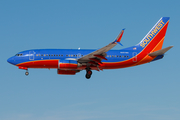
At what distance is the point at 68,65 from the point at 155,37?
16.4 m

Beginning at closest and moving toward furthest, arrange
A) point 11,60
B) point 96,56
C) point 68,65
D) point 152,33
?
point 96,56 < point 68,65 < point 11,60 < point 152,33

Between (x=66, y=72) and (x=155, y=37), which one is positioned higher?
(x=155, y=37)

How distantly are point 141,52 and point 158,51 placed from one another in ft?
9.53

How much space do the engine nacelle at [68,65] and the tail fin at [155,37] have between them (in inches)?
454

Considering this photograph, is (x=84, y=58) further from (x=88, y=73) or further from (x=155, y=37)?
(x=155, y=37)

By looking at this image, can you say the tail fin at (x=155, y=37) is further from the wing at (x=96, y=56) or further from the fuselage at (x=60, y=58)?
the wing at (x=96, y=56)

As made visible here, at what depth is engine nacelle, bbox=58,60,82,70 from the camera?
172ft

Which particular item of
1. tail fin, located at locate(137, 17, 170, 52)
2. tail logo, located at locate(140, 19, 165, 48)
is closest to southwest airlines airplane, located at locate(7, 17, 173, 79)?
tail fin, located at locate(137, 17, 170, 52)

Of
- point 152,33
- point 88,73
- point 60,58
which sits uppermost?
point 152,33

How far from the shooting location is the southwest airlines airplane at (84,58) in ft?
173

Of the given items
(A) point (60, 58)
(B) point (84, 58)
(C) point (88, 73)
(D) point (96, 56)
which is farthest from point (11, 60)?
(D) point (96, 56)

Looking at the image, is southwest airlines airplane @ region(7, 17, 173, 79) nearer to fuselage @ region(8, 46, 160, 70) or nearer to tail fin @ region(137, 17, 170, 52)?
fuselage @ region(8, 46, 160, 70)

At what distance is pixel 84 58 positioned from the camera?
5259 centimetres

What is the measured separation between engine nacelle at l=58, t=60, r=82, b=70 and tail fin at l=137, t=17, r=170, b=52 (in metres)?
11.5
